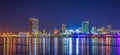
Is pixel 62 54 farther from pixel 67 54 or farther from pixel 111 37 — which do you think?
pixel 111 37

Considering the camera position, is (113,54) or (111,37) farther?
(111,37)

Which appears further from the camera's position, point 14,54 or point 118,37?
point 118,37

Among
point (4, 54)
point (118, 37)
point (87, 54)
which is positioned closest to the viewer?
point (4, 54)

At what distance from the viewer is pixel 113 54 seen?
1942 centimetres

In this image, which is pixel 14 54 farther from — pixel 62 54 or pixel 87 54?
pixel 87 54

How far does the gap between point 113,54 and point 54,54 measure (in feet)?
10.6

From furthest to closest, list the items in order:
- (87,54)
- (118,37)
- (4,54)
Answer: (118,37)
(87,54)
(4,54)

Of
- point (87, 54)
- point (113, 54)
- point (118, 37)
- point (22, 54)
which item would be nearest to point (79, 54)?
point (87, 54)

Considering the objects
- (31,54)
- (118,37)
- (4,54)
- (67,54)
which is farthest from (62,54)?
(118,37)

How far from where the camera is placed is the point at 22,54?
63.2 feet

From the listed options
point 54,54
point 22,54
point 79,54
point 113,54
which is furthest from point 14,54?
point 113,54

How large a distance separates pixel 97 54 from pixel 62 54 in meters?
1.96

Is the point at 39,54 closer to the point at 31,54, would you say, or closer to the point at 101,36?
the point at 31,54

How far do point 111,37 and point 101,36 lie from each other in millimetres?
1675
